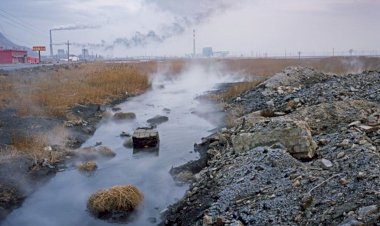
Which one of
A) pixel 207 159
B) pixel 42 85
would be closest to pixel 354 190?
pixel 207 159

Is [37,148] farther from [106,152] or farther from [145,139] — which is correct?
[145,139]

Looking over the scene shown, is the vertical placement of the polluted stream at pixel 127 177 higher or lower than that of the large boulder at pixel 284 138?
lower

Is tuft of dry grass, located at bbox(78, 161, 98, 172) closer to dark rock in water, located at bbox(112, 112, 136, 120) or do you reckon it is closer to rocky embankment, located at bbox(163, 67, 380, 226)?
rocky embankment, located at bbox(163, 67, 380, 226)

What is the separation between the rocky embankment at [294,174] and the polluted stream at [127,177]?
560 mm

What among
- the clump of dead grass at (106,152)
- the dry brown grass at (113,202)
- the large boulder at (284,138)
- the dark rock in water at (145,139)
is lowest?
the dry brown grass at (113,202)

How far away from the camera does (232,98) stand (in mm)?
20203

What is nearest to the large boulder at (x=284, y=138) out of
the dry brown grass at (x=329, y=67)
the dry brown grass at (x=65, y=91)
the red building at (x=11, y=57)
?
the dry brown grass at (x=65, y=91)

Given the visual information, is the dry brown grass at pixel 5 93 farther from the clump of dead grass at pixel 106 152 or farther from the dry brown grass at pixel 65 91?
the clump of dead grass at pixel 106 152

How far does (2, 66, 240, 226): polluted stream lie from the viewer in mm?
7801

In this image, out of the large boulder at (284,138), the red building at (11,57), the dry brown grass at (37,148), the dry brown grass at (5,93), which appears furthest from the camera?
the red building at (11,57)

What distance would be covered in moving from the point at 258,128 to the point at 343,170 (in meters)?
2.98

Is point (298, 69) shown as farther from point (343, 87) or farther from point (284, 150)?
point (284, 150)

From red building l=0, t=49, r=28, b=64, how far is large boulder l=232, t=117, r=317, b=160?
53.2 m

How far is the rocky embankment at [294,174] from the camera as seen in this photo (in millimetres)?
5395
